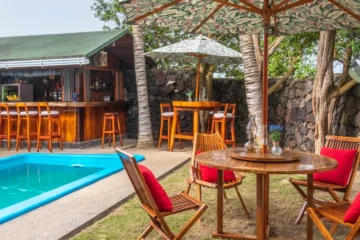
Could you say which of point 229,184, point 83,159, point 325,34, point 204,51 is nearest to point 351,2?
point 229,184

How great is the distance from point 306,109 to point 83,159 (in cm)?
460

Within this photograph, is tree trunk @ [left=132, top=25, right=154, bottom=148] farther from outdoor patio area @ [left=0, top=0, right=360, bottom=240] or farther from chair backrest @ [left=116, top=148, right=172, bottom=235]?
chair backrest @ [left=116, top=148, right=172, bottom=235]

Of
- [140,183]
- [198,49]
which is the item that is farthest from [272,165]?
[198,49]

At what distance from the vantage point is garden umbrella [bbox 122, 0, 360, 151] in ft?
12.8

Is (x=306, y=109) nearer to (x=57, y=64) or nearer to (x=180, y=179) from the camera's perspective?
(x=180, y=179)

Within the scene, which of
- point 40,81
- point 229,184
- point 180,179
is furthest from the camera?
point 40,81

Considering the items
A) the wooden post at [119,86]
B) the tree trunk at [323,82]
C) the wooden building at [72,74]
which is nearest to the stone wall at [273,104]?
the wooden post at [119,86]

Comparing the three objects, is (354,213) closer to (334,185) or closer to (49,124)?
(334,185)

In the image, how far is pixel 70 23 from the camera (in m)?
31.8

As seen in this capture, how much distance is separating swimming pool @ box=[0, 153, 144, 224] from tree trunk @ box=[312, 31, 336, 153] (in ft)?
10.6

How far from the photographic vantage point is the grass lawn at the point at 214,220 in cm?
356

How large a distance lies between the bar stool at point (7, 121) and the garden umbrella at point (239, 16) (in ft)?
18.0

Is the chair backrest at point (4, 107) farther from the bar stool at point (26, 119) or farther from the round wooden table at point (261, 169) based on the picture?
the round wooden table at point (261, 169)

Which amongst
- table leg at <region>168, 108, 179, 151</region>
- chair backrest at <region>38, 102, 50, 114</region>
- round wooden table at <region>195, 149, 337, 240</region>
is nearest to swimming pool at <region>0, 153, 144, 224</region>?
chair backrest at <region>38, 102, 50, 114</region>
